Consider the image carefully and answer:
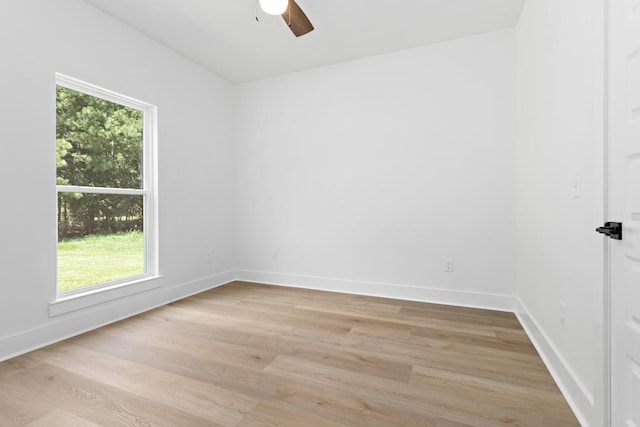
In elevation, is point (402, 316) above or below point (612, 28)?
below

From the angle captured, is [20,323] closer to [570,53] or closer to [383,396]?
[383,396]

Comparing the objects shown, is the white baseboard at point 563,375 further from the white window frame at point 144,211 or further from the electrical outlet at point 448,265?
the white window frame at point 144,211

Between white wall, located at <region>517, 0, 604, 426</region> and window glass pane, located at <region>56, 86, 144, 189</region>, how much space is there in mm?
3410

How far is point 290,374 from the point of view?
1691mm

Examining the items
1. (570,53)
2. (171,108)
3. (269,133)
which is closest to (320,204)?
(269,133)

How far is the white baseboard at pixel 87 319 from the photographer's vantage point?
192 cm

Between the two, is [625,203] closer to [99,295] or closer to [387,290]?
[387,290]

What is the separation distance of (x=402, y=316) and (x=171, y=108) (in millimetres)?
3193

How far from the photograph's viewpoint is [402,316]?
259 cm

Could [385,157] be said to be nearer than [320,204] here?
Yes

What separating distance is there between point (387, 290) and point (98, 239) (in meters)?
2.87

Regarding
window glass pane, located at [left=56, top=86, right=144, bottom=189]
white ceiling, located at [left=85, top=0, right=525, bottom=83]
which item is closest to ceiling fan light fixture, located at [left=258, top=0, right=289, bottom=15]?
white ceiling, located at [left=85, top=0, right=525, bottom=83]

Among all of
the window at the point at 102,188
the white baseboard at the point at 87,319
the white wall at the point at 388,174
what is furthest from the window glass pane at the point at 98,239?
the white wall at the point at 388,174

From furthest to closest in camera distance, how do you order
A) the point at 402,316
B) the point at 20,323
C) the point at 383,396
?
the point at 402,316 < the point at 20,323 < the point at 383,396
